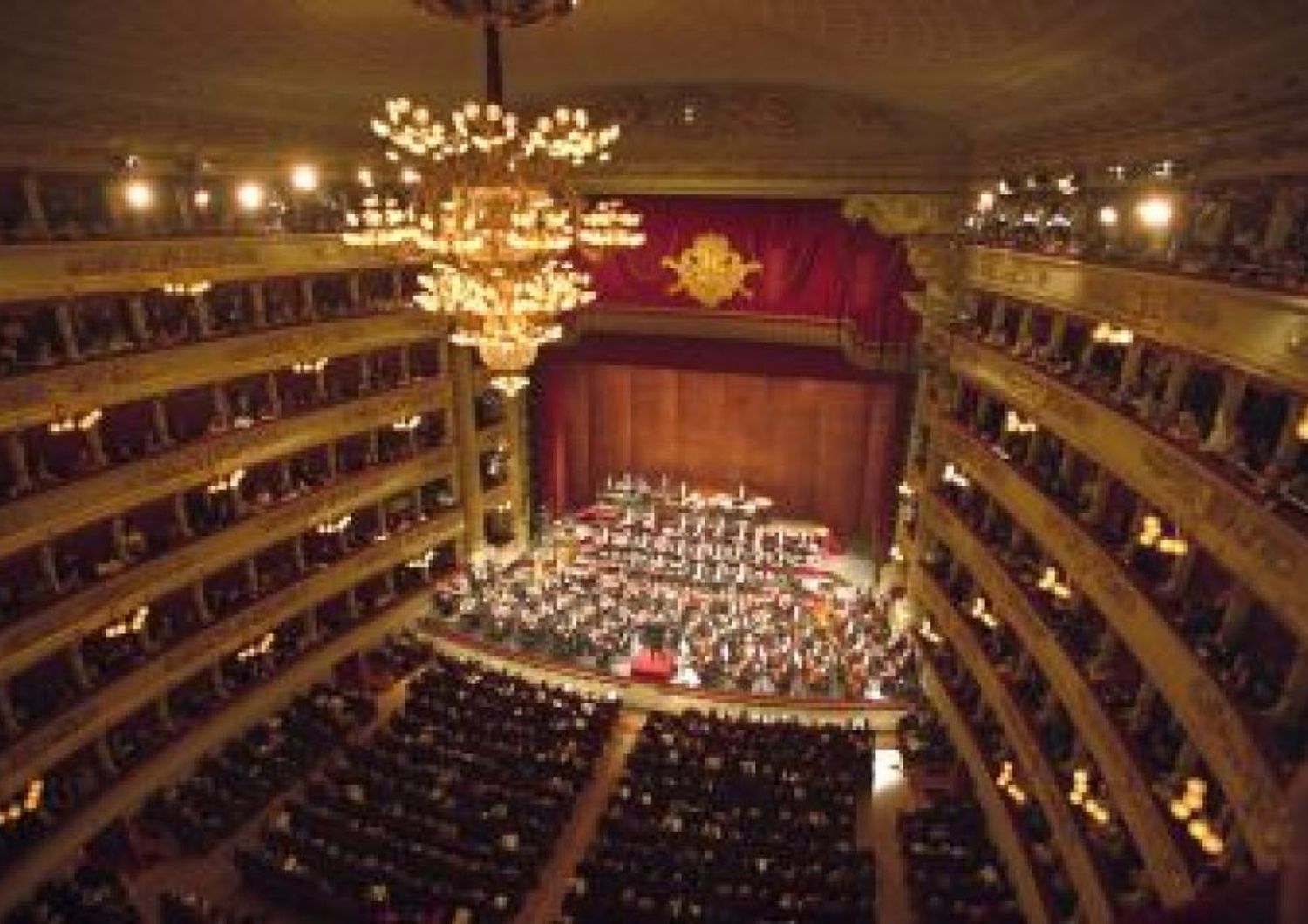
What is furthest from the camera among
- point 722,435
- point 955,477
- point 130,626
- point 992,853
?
point 722,435

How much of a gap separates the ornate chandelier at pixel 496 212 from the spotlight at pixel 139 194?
24.1ft

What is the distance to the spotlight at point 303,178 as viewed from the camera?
19.9m

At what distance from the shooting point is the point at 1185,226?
12609 mm

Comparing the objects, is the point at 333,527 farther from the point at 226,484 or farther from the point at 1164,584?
the point at 1164,584

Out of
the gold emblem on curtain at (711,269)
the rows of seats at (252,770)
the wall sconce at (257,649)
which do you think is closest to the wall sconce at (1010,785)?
the rows of seats at (252,770)

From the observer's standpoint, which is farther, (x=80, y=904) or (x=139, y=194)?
(x=139, y=194)

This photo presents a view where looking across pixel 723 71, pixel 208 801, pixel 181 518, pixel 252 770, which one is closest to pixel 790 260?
pixel 723 71

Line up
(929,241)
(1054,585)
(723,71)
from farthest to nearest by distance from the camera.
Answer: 1. (929,241)
2. (723,71)
3. (1054,585)

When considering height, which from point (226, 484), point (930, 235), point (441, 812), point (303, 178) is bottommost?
point (441, 812)

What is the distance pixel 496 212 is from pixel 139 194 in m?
9.79

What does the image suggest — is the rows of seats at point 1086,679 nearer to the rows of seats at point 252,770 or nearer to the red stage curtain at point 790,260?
the red stage curtain at point 790,260

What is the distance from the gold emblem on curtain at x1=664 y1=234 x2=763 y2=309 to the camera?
2431cm

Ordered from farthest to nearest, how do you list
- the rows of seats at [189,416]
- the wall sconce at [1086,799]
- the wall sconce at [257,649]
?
the wall sconce at [257,649] < the rows of seats at [189,416] < the wall sconce at [1086,799]

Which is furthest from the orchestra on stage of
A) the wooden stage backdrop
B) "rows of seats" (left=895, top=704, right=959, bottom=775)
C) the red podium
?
"rows of seats" (left=895, top=704, right=959, bottom=775)
